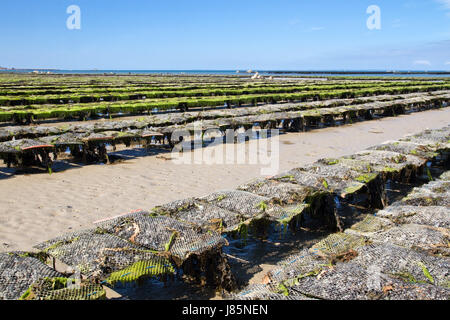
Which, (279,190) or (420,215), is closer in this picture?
(420,215)

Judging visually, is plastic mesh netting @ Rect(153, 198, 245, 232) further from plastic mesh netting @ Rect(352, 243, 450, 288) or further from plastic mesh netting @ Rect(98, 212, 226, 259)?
plastic mesh netting @ Rect(352, 243, 450, 288)

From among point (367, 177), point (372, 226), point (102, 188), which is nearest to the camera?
point (372, 226)

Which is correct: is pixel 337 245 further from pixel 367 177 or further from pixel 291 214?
pixel 367 177

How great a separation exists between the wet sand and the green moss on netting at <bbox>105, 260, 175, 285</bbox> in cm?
274

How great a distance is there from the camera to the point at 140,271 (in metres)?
4.21

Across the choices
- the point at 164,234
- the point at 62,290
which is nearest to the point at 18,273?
the point at 62,290

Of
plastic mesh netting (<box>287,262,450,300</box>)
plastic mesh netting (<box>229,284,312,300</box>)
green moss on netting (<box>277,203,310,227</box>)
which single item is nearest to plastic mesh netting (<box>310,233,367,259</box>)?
plastic mesh netting (<box>287,262,450,300</box>)

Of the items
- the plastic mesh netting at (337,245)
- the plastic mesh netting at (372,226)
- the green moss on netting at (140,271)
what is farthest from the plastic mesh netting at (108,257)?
the plastic mesh netting at (372,226)

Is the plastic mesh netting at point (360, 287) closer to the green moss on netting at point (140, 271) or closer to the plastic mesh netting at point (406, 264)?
the plastic mesh netting at point (406, 264)

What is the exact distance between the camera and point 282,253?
20.0 ft

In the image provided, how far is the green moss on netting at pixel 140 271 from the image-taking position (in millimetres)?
4121

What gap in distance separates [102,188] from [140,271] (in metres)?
5.39

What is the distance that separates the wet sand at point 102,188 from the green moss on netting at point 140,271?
2.74m

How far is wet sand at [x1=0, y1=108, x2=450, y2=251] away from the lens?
271 inches
